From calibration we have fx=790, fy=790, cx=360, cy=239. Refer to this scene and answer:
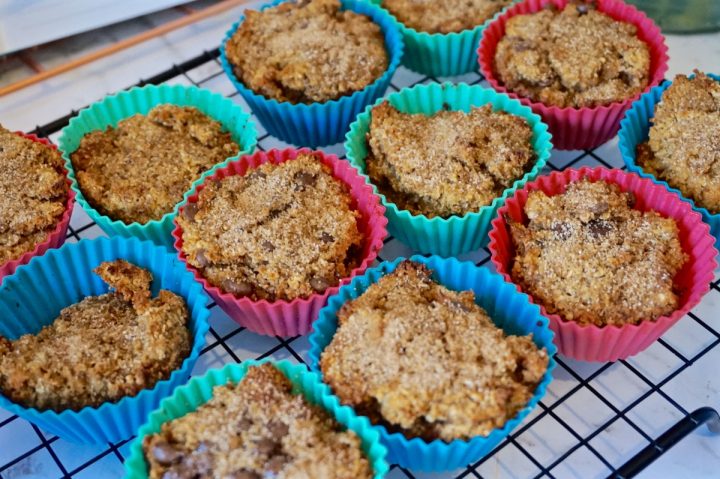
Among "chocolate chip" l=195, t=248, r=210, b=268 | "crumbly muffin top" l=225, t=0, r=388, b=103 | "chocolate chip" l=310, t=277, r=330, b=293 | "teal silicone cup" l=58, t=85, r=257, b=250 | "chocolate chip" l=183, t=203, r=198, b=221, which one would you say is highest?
"crumbly muffin top" l=225, t=0, r=388, b=103

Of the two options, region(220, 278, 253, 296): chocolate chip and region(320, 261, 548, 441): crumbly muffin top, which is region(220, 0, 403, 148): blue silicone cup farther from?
region(320, 261, 548, 441): crumbly muffin top

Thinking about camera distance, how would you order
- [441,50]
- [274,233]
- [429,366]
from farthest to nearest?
[441,50], [274,233], [429,366]

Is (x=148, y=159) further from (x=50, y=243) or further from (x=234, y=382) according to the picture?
(x=234, y=382)

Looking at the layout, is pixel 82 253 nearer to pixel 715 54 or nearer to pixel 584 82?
pixel 584 82

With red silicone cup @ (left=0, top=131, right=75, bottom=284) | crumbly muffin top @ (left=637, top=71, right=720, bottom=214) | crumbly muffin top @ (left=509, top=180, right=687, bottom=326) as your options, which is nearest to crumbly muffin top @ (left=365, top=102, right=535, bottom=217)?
crumbly muffin top @ (left=509, top=180, right=687, bottom=326)

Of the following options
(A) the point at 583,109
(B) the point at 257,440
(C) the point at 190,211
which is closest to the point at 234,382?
(B) the point at 257,440

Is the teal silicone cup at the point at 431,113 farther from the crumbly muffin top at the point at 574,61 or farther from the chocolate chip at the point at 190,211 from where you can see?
the chocolate chip at the point at 190,211
